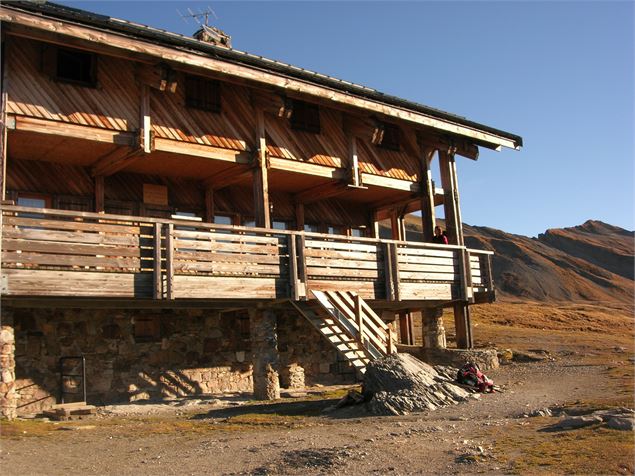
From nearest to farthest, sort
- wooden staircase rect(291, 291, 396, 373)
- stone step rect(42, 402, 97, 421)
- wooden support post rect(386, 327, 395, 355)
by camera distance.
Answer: stone step rect(42, 402, 97, 421) < wooden staircase rect(291, 291, 396, 373) < wooden support post rect(386, 327, 395, 355)

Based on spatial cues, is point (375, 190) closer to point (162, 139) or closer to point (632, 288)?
point (162, 139)

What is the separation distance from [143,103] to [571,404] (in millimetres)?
10209

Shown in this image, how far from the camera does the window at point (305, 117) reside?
17495mm

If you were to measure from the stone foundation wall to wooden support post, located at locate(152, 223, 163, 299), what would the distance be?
2.42 meters

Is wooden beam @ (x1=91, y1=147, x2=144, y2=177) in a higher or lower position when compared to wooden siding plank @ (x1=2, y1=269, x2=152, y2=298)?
higher

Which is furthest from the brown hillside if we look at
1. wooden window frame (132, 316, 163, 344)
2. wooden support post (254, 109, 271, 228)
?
wooden window frame (132, 316, 163, 344)

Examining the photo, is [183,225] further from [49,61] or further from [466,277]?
[466,277]

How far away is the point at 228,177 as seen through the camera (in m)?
16.9

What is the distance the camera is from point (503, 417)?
10055mm

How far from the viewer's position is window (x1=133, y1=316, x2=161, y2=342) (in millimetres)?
14875

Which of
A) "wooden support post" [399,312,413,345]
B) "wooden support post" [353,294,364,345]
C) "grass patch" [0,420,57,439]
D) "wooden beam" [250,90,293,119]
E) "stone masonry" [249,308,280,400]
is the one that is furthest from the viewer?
"wooden support post" [399,312,413,345]

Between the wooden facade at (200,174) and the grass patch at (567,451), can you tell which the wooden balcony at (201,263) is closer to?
the wooden facade at (200,174)

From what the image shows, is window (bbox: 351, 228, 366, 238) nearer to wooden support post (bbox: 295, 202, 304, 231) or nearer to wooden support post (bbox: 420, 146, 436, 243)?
wooden support post (bbox: 295, 202, 304, 231)

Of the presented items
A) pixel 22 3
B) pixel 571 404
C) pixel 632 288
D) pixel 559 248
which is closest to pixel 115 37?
pixel 22 3
